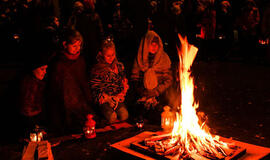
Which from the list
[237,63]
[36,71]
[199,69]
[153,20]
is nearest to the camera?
[36,71]

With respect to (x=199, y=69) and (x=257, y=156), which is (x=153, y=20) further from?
(x=257, y=156)

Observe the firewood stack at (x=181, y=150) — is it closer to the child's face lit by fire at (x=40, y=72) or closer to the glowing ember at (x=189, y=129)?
the glowing ember at (x=189, y=129)

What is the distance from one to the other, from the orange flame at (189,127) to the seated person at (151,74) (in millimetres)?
1272

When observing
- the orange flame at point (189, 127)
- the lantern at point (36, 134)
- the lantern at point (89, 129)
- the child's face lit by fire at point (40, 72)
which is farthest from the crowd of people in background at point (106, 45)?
the orange flame at point (189, 127)

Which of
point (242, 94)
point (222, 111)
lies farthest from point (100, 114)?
point (242, 94)

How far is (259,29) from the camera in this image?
11.8 metres

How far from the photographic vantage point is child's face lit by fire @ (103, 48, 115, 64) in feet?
17.2

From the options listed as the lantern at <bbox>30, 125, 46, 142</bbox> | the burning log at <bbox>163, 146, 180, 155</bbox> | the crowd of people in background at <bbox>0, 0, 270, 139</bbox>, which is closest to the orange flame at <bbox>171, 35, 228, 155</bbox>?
the burning log at <bbox>163, 146, 180, 155</bbox>

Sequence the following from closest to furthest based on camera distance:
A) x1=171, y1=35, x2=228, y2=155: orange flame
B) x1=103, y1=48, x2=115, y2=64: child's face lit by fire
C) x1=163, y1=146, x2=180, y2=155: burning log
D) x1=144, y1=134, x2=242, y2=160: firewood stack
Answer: x1=144, y1=134, x2=242, y2=160: firewood stack < x1=163, y1=146, x2=180, y2=155: burning log < x1=171, y1=35, x2=228, y2=155: orange flame < x1=103, y1=48, x2=115, y2=64: child's face lit by fire

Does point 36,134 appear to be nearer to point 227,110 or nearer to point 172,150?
point 172,150

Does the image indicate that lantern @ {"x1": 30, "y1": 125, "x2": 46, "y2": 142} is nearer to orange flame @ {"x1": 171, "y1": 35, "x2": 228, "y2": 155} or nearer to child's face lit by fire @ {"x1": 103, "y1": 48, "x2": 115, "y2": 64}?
child's face lit by fire @ {"x1": 103, "y1": 48, "x2": 115, "y2": 64}

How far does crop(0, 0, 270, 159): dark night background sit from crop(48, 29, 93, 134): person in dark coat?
573 mm

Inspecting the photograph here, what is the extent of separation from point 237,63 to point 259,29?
178 cm

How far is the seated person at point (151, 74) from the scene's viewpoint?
5512mm
